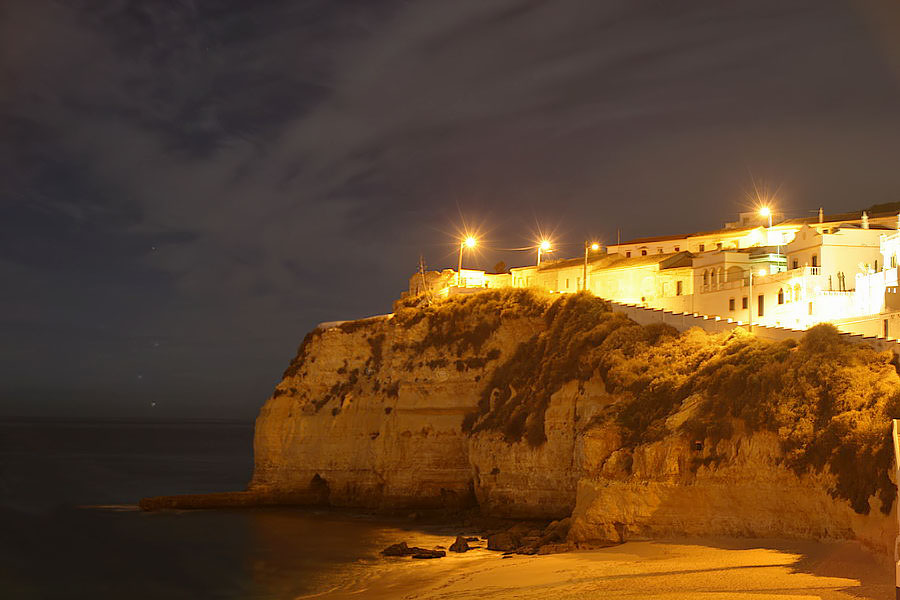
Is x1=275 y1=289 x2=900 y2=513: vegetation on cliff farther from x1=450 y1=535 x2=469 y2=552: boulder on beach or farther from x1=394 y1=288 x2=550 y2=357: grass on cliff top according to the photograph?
x1=450 y1=535 x2=469 y2=552: boulder on beach

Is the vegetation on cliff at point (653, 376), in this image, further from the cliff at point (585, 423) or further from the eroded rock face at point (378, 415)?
the eroded rock face at point (378, 415)

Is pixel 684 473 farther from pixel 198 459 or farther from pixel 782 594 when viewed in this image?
pixel 198 459

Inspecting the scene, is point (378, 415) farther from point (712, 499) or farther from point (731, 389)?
point (712, 499)

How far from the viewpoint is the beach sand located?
2403 centimetres

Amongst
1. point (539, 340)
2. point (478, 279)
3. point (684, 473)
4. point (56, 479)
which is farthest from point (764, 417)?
point (56, 479)

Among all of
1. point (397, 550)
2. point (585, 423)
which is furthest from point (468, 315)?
point (397, 550)

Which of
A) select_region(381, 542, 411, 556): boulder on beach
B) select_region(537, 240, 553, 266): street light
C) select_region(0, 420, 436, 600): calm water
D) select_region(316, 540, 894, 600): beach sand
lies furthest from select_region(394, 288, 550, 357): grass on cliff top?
select_region(316, 540, 894, 600): beach sand

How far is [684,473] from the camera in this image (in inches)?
1302

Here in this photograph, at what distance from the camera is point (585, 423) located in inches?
1670

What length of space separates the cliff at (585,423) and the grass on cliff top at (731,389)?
68mm

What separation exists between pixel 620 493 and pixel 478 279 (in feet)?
126

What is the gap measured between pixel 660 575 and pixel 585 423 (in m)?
15.1

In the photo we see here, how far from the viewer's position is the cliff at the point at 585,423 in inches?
1166

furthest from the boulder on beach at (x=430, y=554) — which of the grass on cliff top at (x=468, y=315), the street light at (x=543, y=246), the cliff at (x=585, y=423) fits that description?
the street light at (x=543, y=246)
